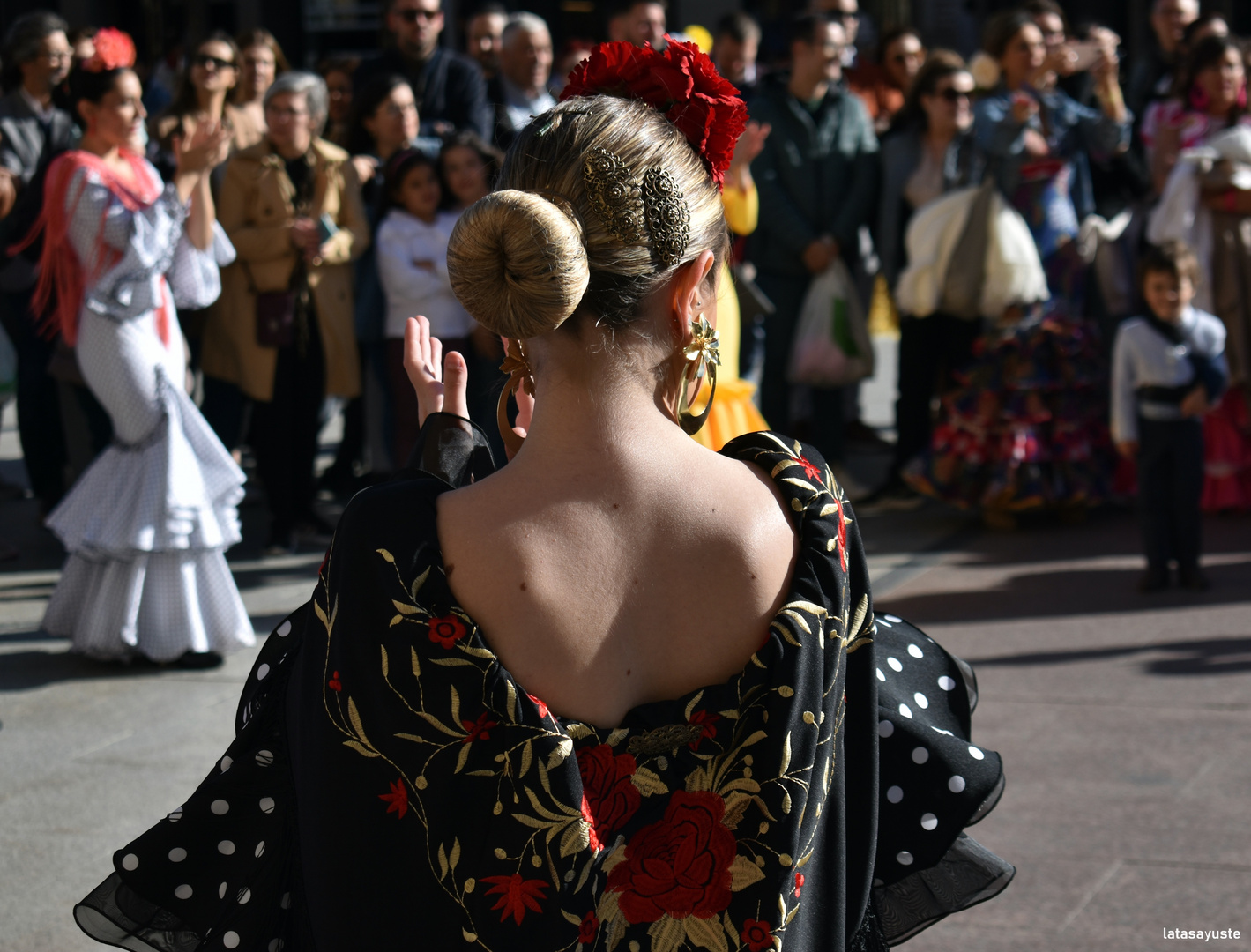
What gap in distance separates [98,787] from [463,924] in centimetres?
285

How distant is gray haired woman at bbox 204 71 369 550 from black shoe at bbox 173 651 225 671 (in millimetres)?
1673

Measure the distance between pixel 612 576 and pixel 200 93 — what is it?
20.2 ft

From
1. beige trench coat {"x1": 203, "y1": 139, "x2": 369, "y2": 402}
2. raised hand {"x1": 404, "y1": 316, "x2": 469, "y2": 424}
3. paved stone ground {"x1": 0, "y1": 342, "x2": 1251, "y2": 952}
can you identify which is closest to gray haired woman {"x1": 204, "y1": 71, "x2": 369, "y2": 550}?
beige trench coat {"x1": 203, "y1": 139, "x2": 369, "y2": 402}

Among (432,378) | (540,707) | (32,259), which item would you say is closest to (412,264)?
(32,259)

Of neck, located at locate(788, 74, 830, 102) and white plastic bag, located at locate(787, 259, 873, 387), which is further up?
neck, located at locate(788, 74, 830, 102)

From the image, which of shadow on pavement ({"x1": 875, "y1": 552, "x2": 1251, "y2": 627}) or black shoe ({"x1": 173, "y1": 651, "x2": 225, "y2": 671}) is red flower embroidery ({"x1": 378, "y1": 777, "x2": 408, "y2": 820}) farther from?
shadow on pavement ({"x1": 875, "y1": 552, "x2": 1251, "y2": 627})

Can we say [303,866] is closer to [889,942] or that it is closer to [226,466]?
[889,942]

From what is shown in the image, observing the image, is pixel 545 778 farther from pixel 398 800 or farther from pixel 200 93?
pixel 200 93

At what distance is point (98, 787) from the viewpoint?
13.8 feet

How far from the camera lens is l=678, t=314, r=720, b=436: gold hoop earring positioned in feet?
5.74

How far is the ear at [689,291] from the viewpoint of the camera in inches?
67.6

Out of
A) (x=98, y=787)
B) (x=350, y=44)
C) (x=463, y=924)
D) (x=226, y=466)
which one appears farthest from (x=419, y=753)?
(x=350, y=44)

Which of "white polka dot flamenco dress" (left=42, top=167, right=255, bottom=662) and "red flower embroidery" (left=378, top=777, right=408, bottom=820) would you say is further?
"white polka dot flamenco dress" (left=42, top=167, right=255, bottom=662)

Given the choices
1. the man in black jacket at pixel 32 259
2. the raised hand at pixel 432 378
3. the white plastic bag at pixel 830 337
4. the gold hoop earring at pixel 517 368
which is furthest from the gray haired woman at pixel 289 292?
the gold hoop earring at pixel 517 368
